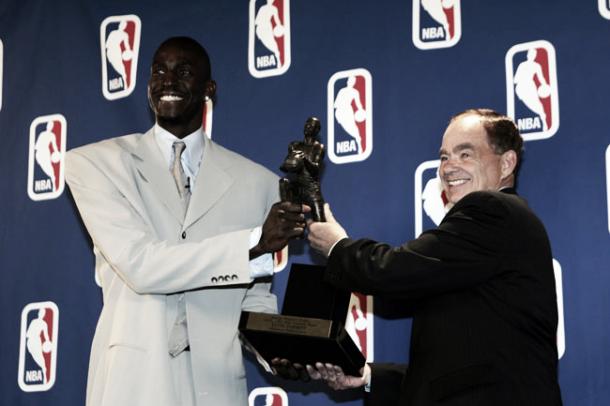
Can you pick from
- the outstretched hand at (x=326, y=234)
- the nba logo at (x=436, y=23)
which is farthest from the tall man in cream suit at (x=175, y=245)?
the nba logo at (x=436, y=23)

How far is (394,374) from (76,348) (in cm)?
131

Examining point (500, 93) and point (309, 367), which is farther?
point (500, 93)

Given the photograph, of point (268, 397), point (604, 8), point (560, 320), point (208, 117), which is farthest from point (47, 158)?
point (604, 8)

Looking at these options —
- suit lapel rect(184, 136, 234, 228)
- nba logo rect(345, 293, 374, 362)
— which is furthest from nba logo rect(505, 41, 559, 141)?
suit lapel rect(184, 136, 234, 228)

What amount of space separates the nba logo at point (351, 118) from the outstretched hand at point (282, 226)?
749mm

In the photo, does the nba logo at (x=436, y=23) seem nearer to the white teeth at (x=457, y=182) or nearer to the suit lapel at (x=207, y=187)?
the white teeth at (x=457, y=182)

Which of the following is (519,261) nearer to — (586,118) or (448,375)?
(448,375)

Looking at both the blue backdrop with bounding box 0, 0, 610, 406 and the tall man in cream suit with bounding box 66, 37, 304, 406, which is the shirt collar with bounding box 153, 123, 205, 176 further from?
the blue backdrop with bounding box 0, 0, 610, 406

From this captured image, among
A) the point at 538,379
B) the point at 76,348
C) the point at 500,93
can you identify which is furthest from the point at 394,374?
the point at 76,348

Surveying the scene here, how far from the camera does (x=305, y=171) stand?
295 cm

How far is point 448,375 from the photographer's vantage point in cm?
276

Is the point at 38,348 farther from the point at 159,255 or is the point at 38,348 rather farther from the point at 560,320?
the point at 560,320

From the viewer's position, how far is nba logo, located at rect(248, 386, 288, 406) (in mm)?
3582

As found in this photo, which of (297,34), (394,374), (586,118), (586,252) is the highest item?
(297,34)
